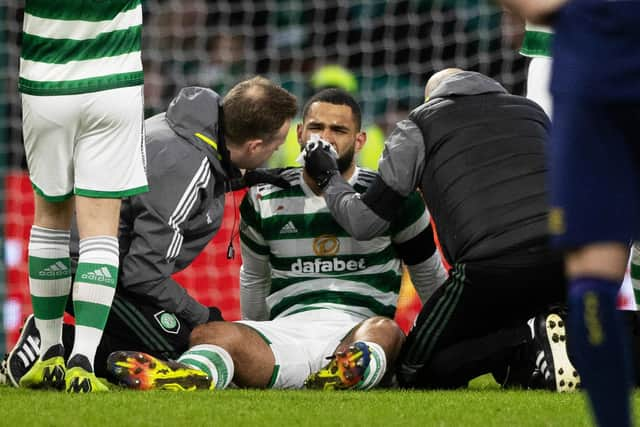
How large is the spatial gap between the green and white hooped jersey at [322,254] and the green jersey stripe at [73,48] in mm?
940

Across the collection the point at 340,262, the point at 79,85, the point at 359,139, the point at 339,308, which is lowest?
the point at 339,308

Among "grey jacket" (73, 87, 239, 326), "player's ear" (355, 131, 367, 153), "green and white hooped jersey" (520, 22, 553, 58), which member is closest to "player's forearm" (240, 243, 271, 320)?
"grey jacket" (73, 87, 239, 326)

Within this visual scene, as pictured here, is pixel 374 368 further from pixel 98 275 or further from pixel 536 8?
pixel 536 8

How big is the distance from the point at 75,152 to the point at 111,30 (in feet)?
1.32

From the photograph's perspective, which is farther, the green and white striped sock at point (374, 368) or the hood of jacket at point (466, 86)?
the hood of jacket at point (466, 86)

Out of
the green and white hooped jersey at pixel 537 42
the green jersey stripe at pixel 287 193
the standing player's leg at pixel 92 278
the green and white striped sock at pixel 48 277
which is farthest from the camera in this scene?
the green and white hooped jersey at pixel 537 42

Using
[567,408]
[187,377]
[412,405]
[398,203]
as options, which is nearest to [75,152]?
[187,377]

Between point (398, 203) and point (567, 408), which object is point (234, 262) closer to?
point (398, 203)

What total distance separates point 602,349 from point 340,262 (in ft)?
7.73

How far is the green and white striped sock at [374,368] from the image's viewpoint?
3.77 meters

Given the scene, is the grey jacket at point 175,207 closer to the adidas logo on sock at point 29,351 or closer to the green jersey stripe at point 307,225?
the green jersey stripe at point 307,225

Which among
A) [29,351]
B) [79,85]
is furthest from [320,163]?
[29,351]

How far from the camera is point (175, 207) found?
4078 millimetres

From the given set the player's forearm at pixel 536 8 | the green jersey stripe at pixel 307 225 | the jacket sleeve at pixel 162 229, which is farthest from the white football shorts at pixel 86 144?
the player's forearm at pixel 536 8
